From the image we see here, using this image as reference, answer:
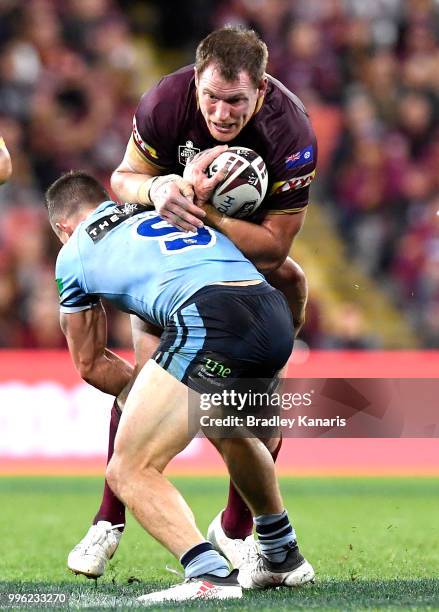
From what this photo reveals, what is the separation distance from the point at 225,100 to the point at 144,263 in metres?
0.75

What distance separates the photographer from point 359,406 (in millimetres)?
6992

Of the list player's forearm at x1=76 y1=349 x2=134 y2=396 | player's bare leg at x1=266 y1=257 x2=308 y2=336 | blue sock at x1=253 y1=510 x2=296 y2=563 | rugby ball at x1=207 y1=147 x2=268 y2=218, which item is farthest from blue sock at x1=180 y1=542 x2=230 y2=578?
player's bare leg at x1=266 y1=257 x2=308 y2=336

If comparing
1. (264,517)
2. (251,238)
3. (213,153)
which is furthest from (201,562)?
(213,153)

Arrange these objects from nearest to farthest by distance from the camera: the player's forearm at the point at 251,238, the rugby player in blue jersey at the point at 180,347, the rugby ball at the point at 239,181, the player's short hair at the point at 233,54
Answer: the rugby player in blue jersey at the point at 180,347 < the player's short hair at the point at 233,54 < the rugby ball at the point at 239,181 < the player's forearm at the point at 251,238

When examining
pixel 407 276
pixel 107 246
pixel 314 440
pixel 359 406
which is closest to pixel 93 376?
pixel 107 246

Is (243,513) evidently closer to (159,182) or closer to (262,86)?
(159,182)

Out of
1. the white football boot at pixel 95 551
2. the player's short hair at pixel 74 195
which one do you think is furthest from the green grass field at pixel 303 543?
the player's short hair at pixel 74 195

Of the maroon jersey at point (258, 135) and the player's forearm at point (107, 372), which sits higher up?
the maroon jersey at point (258, 135)

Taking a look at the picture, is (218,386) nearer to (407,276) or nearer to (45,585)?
(45,585)

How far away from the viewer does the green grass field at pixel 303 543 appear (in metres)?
4.82

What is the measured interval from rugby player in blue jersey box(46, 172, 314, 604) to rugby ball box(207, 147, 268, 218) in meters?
0.17

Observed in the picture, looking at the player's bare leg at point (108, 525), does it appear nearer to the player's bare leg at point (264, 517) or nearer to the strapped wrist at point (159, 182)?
the player's bare leg at point (264, 517)

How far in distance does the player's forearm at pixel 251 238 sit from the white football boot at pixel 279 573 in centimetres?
126

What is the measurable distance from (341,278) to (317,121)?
5.77 feet
